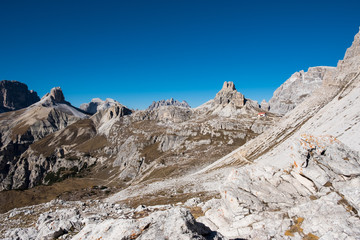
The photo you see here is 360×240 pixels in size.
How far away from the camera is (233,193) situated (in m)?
19.0

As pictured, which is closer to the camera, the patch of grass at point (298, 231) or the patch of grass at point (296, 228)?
the patch of grass at point (298, 231)

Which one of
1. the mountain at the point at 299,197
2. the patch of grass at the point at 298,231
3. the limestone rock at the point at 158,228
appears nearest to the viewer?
the limestone rock at the point at 158,228

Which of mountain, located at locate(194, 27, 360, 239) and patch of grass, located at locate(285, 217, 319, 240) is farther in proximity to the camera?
mountain, located at locate(194, 27, 360, 239)

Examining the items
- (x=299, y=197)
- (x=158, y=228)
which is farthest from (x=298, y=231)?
(x=158, y=228)

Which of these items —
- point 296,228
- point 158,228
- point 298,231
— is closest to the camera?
point 158,228

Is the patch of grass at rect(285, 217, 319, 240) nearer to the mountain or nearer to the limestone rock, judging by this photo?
the mountain

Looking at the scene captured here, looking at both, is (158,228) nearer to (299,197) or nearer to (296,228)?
(296,228)

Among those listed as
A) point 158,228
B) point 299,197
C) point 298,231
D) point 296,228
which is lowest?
point 158,228

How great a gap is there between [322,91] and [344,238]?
103165 millimetres

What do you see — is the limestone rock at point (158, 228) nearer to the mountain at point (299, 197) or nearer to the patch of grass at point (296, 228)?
the patch of grass at point (296, 228)

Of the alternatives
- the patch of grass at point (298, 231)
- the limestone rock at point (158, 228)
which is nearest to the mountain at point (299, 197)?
the patch of grass at point (298, 231)

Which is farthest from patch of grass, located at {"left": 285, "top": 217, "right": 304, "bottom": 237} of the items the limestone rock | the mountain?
the limestone rock

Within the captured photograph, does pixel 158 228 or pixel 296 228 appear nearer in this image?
Answer: pixel 158 228

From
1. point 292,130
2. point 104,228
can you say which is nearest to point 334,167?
point 104,228
